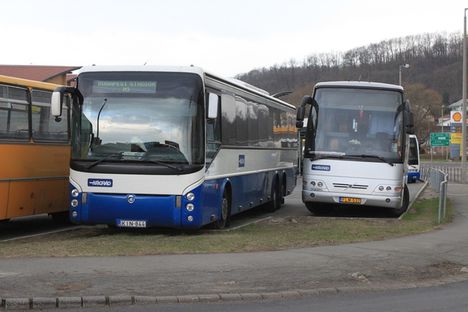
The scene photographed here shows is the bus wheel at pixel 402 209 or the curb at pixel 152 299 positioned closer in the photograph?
the curb at pixel 152 299

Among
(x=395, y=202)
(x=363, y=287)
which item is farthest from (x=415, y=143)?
(x=363, y=287)

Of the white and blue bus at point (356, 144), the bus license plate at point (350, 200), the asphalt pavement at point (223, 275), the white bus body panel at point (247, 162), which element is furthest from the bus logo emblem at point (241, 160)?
the asphalt pavement at point (223, 275)

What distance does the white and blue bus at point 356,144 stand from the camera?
17.4 metres

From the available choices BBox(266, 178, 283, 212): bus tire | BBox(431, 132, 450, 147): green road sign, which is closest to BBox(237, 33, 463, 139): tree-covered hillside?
BBox(431, 132, 450, 147): green road sign

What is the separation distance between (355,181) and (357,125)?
1.50 meters

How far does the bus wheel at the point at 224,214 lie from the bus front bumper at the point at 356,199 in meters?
3.94

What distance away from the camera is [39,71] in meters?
78.6

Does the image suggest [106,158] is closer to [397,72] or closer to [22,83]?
[22,83]

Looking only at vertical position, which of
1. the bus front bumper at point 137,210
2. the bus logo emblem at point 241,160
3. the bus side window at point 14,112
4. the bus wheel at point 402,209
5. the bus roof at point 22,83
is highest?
the bus roof at point 22,83

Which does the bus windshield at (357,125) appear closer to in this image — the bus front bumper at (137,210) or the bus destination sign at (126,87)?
the bus front bumper at (137,210)

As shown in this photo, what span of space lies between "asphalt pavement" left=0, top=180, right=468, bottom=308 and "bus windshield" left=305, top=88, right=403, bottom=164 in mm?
6080

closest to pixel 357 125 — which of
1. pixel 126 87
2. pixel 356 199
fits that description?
pixel 356 199

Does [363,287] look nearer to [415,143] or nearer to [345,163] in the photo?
[345,163]

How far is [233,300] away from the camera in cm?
779
